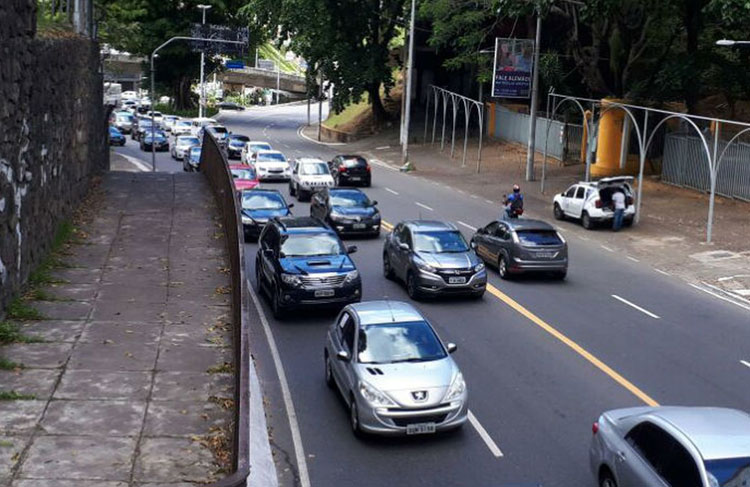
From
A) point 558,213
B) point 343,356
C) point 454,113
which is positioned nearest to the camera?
point 343,356

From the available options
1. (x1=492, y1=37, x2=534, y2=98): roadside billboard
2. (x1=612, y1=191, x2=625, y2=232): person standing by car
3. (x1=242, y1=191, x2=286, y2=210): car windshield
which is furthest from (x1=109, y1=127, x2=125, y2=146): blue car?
(x1=612, y1=191, x2=625, y2=232): person standing by car

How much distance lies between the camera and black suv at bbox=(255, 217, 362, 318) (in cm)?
1850

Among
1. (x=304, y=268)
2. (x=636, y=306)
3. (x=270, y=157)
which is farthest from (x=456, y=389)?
(x=270, y=157)

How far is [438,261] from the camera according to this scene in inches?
803

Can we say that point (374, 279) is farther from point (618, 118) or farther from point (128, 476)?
point (618, 118)

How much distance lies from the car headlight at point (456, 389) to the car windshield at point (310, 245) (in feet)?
24.4

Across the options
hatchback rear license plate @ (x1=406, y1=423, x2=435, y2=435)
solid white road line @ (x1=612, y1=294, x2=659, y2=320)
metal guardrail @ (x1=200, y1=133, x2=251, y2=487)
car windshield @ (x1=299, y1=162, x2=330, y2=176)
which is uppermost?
metal guardrail @ (x1=200, y1=133, x2=251, y2=487)

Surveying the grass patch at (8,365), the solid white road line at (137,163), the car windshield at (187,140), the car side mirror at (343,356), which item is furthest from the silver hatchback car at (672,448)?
the car windshield at (187,140)

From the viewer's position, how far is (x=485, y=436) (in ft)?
41.5

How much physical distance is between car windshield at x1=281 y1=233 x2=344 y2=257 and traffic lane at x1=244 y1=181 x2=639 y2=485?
1485mm

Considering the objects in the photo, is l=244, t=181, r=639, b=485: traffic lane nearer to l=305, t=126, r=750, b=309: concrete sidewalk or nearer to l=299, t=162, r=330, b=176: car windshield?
l=305, t=126, r=750, b=309: concrete sidewalk

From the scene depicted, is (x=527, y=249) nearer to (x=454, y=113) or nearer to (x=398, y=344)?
(x=398, y=344)

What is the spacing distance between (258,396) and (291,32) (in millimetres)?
54760

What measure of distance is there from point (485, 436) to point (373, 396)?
164 centimetres
